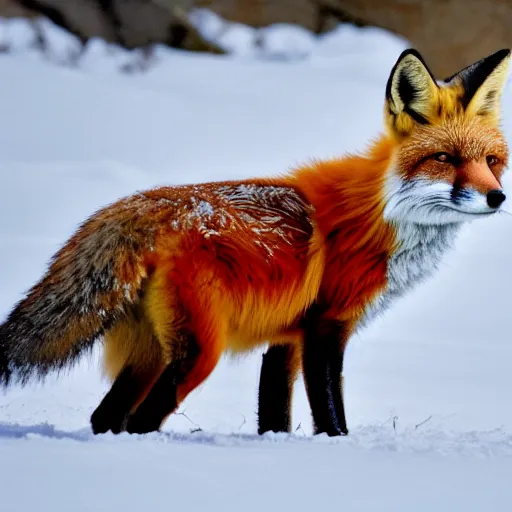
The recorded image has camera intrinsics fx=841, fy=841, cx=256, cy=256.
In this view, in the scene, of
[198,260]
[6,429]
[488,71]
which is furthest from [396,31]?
[6,429]

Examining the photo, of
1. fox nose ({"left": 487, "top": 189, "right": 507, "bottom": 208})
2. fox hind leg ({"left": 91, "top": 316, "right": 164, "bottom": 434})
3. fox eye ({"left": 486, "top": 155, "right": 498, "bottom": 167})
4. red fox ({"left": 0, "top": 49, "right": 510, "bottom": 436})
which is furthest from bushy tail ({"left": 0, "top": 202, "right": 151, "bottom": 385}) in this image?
fox eye ({"left": 486, "top": 155, "right": 498, "bottom": 167})

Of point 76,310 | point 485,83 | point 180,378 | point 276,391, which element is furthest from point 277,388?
point 485,83

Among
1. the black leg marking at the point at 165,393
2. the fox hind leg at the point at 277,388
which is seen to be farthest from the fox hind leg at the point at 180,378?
the fox hind leg at the point at 277,388

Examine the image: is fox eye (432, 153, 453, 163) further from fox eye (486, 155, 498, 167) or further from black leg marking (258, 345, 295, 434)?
black leg marking (258, 345, 295, 434)

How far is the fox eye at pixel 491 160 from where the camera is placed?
13.9 ft

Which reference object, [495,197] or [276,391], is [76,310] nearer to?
[276,391]

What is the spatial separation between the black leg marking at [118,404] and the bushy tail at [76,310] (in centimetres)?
44

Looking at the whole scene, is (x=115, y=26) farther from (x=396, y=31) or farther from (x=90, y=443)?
(x=90, y=443)

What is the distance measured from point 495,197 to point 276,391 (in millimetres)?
1537

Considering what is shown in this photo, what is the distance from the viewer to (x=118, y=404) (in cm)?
414

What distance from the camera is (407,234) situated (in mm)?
4359

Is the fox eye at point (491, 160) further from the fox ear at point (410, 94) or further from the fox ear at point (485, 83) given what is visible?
the fox ear at point (410, 94)

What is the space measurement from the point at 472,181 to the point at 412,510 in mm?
1825

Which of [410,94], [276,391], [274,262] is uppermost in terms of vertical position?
[410,94]
